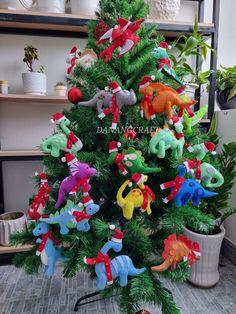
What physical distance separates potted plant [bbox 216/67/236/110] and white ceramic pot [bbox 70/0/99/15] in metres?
0.78

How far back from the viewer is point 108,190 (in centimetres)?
76

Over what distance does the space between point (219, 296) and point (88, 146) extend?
0.96 m

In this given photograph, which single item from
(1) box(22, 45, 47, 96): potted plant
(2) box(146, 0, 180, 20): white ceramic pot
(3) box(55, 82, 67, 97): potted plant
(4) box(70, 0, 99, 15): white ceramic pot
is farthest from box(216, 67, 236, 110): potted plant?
(1) box(22, 45, 47, 96): potted plant

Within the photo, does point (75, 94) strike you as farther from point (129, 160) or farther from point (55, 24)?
point (55, 24)

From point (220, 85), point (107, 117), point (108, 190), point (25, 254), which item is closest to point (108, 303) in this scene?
point (25, 254)

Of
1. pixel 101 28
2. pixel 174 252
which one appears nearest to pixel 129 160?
pixel 174 252

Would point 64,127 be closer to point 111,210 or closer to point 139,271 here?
point 111,210

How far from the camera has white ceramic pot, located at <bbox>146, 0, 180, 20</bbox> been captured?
3.84 ft

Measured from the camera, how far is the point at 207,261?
3.67 feet

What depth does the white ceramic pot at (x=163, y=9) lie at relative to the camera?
117 centimetres

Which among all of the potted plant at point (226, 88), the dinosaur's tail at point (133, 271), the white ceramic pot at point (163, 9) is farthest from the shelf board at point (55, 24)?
the dinosaur's tail at point (133, 271)

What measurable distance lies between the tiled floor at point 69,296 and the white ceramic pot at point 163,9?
1396mm

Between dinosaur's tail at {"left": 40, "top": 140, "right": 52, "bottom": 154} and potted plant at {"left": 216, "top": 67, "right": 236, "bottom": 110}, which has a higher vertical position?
potted plant at {"left": 216, "top": 67, "right": 236, "bottom": 110}

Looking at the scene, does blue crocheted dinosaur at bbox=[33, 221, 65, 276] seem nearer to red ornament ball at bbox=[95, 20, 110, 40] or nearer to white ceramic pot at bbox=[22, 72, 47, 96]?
red ornament ball at bbox=[95, 20, 110, 40]
